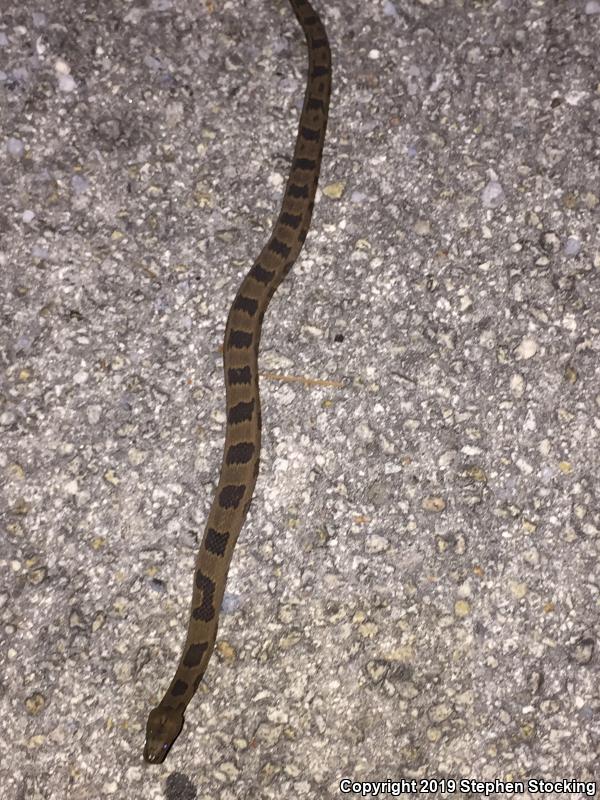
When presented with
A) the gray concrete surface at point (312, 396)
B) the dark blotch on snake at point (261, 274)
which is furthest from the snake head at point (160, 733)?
the dark blotch on snake at point (261, 274)

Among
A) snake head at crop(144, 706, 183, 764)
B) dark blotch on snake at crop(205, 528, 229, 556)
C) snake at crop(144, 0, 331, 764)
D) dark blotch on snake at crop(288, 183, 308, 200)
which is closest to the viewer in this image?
snake head at crop(144, 706, 183, 764)

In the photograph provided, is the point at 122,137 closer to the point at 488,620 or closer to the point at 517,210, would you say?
the point at 517,210

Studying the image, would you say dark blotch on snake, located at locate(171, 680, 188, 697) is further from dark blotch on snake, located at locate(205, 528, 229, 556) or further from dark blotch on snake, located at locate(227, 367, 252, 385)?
dark blotch on snake, located at locate(227, 367, 252, 385)

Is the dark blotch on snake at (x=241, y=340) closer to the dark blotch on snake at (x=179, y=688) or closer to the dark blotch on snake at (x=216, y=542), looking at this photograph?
the dark blotch on snake at (x=216, y=542)

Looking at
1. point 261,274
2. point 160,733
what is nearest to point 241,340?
point 261,274

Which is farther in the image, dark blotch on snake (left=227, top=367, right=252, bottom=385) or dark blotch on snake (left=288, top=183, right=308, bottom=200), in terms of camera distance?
dark blotch on snake (left=288, top=183, right=308, bottom=200)

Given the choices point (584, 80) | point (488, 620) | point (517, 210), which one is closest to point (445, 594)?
point (488, 620)

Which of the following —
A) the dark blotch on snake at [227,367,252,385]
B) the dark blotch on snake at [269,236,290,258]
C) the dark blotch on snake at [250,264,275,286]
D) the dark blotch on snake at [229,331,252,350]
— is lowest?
the dark blotch on snake at [227,367,252,385]

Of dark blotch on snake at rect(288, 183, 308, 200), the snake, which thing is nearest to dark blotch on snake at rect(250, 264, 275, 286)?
the snake
